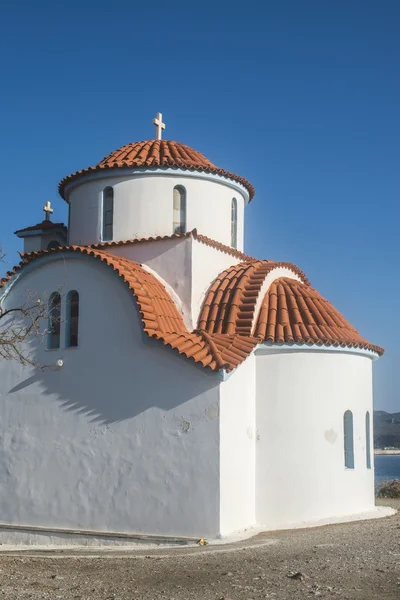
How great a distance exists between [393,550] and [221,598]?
3.74 meters

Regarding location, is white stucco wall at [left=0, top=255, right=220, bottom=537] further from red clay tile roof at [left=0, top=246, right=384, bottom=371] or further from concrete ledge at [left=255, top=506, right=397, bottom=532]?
concrete ledge at [left=255, top=506, right=397, bottom=532]

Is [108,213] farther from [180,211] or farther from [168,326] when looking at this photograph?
[168,326]

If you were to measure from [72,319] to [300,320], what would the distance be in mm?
4411

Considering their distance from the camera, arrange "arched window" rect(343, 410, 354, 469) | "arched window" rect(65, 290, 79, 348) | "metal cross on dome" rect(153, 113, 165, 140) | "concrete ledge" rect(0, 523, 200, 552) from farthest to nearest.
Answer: "metal cross on dome" rect(153, 113, 165, 140) < "arched window" rect(343, 410, 354, 469) < "arched window" rect(65, 290, 79, 348) < "concrete ledge" rect(0, 523, 200, 552)

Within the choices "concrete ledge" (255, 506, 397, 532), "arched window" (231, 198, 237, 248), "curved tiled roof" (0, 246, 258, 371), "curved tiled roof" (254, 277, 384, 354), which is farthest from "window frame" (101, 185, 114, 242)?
"concrete ledge" (255, 506, 397, 532)

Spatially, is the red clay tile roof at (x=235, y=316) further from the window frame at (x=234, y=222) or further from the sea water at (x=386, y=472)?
the sea water at (x=386, y=472)

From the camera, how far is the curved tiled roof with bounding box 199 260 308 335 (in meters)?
14.9

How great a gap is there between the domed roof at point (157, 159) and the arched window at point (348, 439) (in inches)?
228

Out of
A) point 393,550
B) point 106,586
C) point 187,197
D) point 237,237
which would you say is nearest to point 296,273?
point 237,237

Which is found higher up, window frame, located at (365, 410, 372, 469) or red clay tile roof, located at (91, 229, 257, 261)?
red clay tile roof, located at (91, 229, 257, 261)

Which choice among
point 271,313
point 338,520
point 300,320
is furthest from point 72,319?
point 338,520

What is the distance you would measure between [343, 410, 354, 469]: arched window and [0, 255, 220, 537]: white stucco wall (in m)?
3.61

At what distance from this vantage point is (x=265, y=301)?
15.7 meters

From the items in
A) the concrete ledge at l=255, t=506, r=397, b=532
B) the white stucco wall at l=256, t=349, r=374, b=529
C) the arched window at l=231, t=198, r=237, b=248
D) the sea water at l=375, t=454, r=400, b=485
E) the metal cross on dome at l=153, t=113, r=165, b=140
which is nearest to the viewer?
the concrete ledge at l=255, t=506, r=397, b=532
